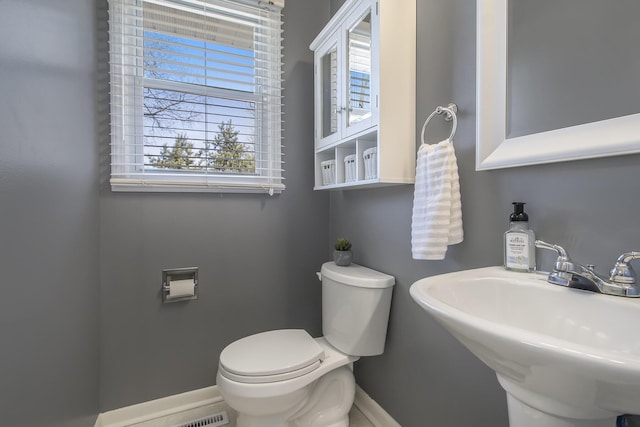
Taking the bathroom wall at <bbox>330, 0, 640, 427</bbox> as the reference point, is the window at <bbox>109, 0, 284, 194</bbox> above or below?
above

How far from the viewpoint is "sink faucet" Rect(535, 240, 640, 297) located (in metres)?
0.59

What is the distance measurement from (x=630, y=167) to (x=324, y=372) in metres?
1.18

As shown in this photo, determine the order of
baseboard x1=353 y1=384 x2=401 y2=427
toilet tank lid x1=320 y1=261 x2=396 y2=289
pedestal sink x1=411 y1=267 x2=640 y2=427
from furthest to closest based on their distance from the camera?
baseboard x1=353 y1=384 x2=401 y2=427 → toilet tank lid x1=320 y1=261 x2=396 y2=289 → pedestal sink x1=411 y1=267 x2=640 y2=427

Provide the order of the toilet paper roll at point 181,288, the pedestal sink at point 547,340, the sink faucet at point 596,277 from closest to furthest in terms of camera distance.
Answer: the pedestal sink at point 547,340 < the sink faucet at point 596,277 < the toilet paper roll at point 181,288

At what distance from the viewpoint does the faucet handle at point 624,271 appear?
0.59 metres

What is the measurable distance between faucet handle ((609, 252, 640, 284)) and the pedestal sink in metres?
0.04

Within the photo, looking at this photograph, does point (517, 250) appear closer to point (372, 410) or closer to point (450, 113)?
point (450, 113)

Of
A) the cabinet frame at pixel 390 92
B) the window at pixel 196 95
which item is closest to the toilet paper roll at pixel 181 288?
the window at pixel 196 95

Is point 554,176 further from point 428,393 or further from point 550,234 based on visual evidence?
point 428,393

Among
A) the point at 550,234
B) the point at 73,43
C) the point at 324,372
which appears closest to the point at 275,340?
the point at 324,372

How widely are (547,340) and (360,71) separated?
1151 mm

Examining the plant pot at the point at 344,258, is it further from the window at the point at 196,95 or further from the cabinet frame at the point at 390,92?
the window at the point at 196,95

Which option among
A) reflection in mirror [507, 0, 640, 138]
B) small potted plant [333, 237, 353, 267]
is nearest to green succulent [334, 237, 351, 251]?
small potted plant [333, 237, 353, 267]

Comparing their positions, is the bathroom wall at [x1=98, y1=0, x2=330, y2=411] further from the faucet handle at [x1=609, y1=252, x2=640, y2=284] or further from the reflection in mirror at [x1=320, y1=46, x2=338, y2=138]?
the faucet handle at [x1=609, y1=252, x2=640, y2=284]
